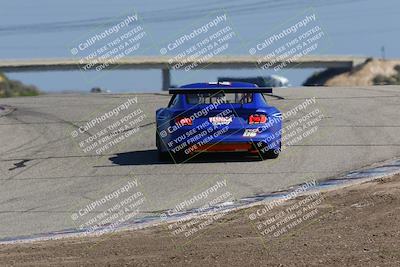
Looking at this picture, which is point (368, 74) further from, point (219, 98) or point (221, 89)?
point (221, 89)

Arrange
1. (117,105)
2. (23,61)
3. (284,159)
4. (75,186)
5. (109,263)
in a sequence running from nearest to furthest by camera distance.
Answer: (109,263) → (75,186) → (284,159) → (117,105) → (23,61)

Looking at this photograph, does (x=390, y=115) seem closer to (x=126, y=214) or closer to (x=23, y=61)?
(x=126, y=214)

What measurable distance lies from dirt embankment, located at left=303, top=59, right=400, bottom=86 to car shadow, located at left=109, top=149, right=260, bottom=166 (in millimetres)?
82493

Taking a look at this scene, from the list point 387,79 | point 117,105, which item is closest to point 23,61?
point 387,79

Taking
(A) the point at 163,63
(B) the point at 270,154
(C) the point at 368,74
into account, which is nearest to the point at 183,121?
(B) the point at 270,154

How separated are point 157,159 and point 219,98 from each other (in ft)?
5.30

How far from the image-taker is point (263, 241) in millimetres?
8352

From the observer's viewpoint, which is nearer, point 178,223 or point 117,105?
point 178,223

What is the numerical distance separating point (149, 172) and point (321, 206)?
4.76 meters

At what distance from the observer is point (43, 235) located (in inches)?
397

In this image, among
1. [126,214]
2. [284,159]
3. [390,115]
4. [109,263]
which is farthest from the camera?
[390,115]

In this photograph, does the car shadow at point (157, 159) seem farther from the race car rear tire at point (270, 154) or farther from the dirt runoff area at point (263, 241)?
the dirt runoff area at point (263, 241)

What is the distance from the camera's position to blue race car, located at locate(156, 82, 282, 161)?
14609mm

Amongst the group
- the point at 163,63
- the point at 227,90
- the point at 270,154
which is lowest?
the point at 163,63
